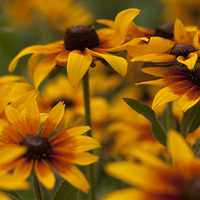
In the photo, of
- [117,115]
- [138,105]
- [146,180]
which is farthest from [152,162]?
[117,115]

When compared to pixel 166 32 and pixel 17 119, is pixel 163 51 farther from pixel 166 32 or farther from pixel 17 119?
pixel 17 119

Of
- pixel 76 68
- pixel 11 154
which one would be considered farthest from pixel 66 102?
pixel 11 154

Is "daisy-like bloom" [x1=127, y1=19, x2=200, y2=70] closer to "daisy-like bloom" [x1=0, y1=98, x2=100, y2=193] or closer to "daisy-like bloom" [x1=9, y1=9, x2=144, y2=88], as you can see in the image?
"daisy-like bloom" [x1=9, y1=9, x2=144, y2=88]

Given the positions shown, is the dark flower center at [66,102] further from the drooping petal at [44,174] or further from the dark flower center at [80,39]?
the drooping petal at [44,174]

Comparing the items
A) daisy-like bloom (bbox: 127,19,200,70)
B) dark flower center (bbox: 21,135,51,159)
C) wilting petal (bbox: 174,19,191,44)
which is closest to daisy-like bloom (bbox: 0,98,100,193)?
dark flower center (bbox: 21,135,51,159)

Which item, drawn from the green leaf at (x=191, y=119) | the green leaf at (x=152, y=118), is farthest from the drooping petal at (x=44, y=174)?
the green leaf at (x=191, y=119)

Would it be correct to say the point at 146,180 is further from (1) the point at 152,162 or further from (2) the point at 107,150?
(2) the point at 107,150

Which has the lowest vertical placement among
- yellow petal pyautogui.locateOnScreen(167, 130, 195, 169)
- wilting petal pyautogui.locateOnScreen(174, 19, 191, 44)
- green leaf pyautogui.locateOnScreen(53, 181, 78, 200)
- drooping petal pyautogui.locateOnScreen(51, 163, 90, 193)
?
green leaf pyautogui.locateOnScreen(53, 181, 78, 200)

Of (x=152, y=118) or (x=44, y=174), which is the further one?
(x=152, y=118)
